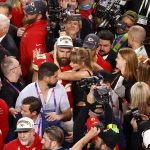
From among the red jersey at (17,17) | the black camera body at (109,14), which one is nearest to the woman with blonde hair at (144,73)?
the black camera body at (109,14)

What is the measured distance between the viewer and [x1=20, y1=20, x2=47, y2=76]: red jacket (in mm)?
8016

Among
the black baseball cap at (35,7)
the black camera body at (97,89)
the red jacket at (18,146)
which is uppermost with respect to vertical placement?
the black baseball cap at (35,7)

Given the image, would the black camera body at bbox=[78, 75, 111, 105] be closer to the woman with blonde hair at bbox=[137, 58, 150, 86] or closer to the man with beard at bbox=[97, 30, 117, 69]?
the woman with blonde hair at bbox=[137, 58, 150, 86]

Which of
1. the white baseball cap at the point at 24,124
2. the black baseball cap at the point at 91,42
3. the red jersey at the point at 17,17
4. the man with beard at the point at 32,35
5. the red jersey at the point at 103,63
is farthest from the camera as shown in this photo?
the red jersey at the point at 17,17

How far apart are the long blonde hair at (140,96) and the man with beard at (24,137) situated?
117cm

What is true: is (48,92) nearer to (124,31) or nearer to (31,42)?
(31,42)

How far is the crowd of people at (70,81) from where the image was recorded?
6223 millimetres

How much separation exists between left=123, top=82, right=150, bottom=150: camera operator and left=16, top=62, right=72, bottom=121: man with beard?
2.47 ft

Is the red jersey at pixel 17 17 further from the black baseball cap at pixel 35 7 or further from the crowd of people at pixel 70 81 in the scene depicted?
the black baseball cap at pixel 35 7

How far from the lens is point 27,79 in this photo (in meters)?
7.96

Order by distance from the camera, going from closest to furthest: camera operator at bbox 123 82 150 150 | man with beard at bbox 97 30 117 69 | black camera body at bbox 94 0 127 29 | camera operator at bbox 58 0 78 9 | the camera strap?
camera operator at bbox 123 82 150 150 < man with beard at bbox 97 30 117 69 < camera operator at bbox 58 0 78 9 < black camera body at bbox 94 0 127 29 < the camera strap

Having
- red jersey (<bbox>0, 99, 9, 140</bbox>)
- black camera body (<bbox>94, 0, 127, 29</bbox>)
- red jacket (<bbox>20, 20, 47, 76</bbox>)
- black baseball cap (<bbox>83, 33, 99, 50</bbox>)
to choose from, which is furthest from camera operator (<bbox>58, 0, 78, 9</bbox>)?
red jersey (<bbox>0, 99, 9, 140</bbox>)

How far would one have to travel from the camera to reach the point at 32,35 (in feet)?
26.4

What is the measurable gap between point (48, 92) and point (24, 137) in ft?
2.75
